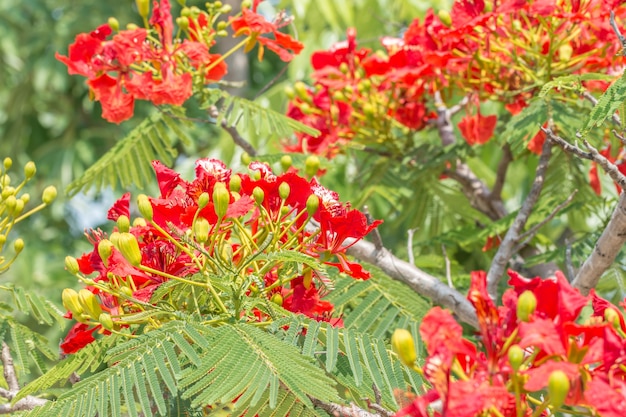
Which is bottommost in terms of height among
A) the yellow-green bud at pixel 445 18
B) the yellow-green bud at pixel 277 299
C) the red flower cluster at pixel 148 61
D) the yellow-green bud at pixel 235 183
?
the yellow-green bud at pixel 277 299

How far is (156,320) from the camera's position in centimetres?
135

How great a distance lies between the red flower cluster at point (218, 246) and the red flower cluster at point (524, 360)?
34 centimetres

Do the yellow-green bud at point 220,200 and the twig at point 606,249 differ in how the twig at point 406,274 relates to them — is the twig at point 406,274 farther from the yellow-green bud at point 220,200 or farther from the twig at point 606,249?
the yellow-green bud at point 220,200

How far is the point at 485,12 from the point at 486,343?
116 centimetres

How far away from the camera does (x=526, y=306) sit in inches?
38.8

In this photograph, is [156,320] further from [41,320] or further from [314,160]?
[41,320]

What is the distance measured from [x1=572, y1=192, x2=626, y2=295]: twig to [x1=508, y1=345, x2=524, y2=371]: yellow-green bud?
694mm

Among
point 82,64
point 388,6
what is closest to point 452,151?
point 82,64

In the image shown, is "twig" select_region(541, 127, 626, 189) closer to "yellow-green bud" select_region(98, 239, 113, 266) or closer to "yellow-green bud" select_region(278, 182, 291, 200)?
"yellow-green bud" select_region(278, 182, 291, 200)

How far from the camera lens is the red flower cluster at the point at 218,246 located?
1.29 meters

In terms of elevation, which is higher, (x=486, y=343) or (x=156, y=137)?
(x=156, y=137)

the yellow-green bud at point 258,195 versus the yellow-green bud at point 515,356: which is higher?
the yellow-green bud at point 258,195

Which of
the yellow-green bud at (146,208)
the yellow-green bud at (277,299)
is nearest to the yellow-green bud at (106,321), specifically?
the yellow-green bud at (146,208)

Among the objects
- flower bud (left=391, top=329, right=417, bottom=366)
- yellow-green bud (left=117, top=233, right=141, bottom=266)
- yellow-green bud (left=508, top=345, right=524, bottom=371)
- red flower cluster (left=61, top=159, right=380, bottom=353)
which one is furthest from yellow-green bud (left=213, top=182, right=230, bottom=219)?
yellow-green bud (left=508, top=345, right=524, bottom=371)
